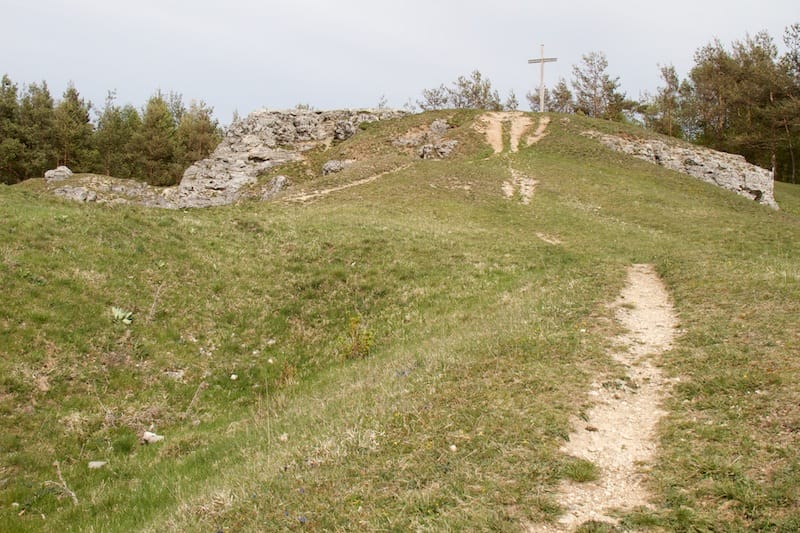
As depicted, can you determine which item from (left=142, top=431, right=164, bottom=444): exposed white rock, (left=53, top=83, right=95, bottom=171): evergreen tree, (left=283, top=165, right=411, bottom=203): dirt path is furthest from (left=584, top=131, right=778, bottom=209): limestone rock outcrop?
(left=53, top=83, right=95, bottom=171): evergreen tree

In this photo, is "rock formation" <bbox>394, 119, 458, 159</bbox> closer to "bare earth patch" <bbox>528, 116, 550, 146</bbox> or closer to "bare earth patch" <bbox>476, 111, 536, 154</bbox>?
"bare earth patch" <bbox>476, 111, 536, 154</bbox>

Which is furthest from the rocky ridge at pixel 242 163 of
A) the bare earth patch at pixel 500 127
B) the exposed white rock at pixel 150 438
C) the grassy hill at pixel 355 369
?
the exposed white rock at pixel 150 438

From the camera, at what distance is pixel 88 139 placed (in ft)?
248

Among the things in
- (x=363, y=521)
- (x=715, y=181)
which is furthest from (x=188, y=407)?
(x=715, y=181)

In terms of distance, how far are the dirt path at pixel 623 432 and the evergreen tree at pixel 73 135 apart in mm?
84152

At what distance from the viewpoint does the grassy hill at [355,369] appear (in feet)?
20.0

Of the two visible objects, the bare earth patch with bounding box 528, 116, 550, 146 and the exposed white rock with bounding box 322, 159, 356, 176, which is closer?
the exposed white rock with bounding box 322, 159, 356, 176

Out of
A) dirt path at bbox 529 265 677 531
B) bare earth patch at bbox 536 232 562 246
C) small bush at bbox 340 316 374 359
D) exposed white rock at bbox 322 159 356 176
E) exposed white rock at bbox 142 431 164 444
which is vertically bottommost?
exposed white rock at bbox 142 431 164 444

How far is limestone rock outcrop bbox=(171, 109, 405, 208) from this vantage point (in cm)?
5103

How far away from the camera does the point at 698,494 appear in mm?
5359

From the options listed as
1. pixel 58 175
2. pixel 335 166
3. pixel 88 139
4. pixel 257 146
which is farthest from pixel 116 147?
pixel 335 166

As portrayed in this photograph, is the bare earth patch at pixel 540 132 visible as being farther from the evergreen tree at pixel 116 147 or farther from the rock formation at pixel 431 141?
the evergreen tree at pixel 116 147

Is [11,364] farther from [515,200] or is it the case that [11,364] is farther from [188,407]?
[515,200]

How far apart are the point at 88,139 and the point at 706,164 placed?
277ft
